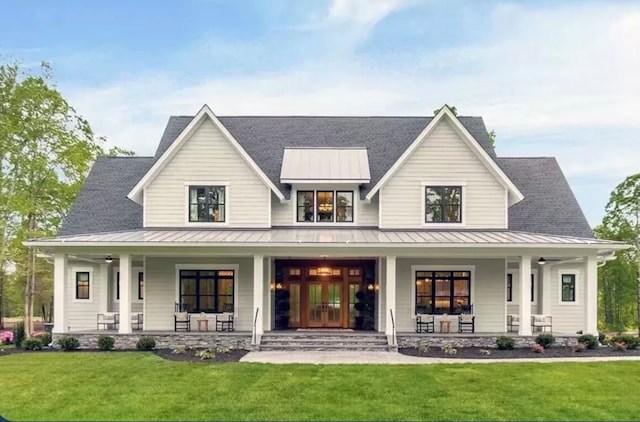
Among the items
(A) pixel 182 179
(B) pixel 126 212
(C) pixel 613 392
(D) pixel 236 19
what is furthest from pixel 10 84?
(C) pixel 613 392

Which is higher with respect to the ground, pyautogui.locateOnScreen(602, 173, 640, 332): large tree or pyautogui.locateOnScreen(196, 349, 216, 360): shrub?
pyautogui.locateOnScreen(602, 173, 640, 332): large tree

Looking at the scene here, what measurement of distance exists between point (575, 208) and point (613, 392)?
491 inches

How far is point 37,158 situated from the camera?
2853cm

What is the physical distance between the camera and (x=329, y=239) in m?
18.9

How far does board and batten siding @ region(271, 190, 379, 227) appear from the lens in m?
21.5

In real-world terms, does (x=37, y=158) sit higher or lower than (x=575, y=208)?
higher

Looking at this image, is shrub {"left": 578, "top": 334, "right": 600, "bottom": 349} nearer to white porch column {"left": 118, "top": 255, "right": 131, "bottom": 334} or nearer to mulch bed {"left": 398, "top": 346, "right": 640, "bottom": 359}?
mulch bed {"left": 398, "top": 346, "right": 640, "bottom": 359}

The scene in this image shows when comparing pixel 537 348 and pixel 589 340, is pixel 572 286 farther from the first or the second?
pixel 537 348

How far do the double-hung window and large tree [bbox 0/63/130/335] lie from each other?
11307 millimetres

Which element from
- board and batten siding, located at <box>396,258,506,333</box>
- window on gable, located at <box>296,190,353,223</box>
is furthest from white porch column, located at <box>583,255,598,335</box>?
window on gable, located at <box>296,190,353,223</box>

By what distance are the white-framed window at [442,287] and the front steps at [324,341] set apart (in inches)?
99.4

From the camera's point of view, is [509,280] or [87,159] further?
[87,159]

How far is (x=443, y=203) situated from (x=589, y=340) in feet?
21.4

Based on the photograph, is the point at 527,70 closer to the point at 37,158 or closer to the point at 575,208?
the point at 575,208
